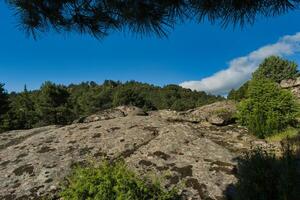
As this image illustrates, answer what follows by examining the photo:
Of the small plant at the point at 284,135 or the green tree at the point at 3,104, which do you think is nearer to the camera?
the small plant at the point at 284,135

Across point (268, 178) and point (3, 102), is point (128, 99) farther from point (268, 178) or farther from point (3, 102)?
point (268, 178)

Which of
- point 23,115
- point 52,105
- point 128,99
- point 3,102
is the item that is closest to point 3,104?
point 3,102

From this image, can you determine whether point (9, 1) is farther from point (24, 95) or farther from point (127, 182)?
point (24, 95)

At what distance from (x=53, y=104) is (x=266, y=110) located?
37.9 metres

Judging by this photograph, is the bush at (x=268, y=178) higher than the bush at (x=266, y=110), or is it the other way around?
the bush at (x=266, y=110)

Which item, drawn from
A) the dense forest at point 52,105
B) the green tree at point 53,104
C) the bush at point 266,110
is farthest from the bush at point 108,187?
the green tree at point 53,104

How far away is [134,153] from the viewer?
8727 mm

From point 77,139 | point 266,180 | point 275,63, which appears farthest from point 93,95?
point 266,180

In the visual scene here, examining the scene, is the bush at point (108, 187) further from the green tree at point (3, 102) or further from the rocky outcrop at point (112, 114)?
the green tree at point (3, 102)

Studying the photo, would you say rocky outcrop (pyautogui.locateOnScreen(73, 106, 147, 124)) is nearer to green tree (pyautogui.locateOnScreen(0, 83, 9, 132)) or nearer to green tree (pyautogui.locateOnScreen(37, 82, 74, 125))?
green tree (pyautogui.locateOnScreen(0, 83, 9, 132))

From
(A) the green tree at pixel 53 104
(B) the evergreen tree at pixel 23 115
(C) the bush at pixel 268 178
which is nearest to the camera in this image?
(C) the bush at pixel 268 178

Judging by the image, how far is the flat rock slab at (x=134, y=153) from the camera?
25.0 feet

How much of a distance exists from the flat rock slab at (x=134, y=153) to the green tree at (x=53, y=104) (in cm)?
3582

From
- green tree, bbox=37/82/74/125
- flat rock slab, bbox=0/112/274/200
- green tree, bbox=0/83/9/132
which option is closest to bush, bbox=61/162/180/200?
flat rock slab, bbox=0/112/274/200
